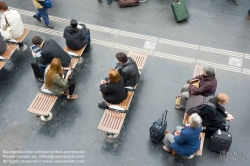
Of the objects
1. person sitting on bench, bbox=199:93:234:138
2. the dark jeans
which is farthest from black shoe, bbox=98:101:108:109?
person sitting on bench, bbox=199:93:234:138

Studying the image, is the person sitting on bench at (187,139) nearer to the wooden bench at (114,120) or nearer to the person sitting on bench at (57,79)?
the wooden bench at (114,120)

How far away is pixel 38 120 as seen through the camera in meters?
7.71

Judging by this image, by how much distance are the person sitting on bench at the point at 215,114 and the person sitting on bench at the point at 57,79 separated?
3.35 metres

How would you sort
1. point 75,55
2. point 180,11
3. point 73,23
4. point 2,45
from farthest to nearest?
point 180,11
point 75,55
point 2,45
point 73,23

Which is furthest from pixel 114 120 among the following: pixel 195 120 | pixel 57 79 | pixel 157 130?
pixel 195 120

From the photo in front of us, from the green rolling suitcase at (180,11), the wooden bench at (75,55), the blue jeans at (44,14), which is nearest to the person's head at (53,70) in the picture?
the wooden bench at (75,55)

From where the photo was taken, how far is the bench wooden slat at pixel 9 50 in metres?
8.41

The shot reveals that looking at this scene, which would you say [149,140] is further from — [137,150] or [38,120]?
A: [38,120]

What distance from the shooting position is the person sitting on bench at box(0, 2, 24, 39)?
27.9 feet

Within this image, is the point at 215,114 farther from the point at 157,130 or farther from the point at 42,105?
the point at 42,105

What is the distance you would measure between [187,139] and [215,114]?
95 cm

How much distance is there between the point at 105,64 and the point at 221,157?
13.6 ft

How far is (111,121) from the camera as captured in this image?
23.4ft

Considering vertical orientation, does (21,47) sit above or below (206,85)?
below
